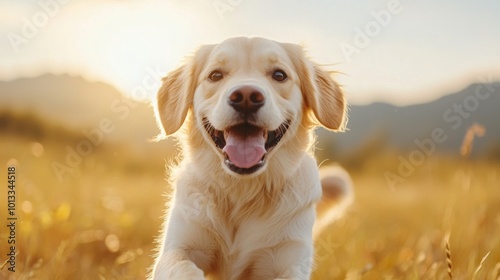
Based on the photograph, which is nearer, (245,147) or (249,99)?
(249,99)

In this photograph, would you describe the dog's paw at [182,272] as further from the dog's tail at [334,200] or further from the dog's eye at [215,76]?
the dog's tail at [334,200]

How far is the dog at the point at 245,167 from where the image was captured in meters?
3.55

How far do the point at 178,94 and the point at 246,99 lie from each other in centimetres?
92

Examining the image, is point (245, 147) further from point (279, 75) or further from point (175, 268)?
point (175, 268)

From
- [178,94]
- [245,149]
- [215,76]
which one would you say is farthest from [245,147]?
[178,94]

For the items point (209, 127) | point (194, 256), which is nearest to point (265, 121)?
point (209, 127)

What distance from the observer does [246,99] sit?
339 centimetres

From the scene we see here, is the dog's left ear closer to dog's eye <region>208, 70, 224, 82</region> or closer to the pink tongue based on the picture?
dog's eye <region>208, 70, 224, 82</region>

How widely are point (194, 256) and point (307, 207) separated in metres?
0.78

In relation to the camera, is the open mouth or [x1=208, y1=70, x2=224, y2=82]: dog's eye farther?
[x1=208, y1=70, x2=224, y2=82]: dog's eye

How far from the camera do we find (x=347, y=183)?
5.23 m

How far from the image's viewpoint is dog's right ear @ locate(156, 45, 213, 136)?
407 centimetres

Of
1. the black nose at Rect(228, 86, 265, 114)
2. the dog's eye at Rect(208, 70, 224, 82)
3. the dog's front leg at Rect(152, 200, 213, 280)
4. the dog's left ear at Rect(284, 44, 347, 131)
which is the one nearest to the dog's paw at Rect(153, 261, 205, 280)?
the dog's front leg at Rect(152, 200, 213, 280)

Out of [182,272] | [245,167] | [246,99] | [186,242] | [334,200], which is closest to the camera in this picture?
[182,272]
